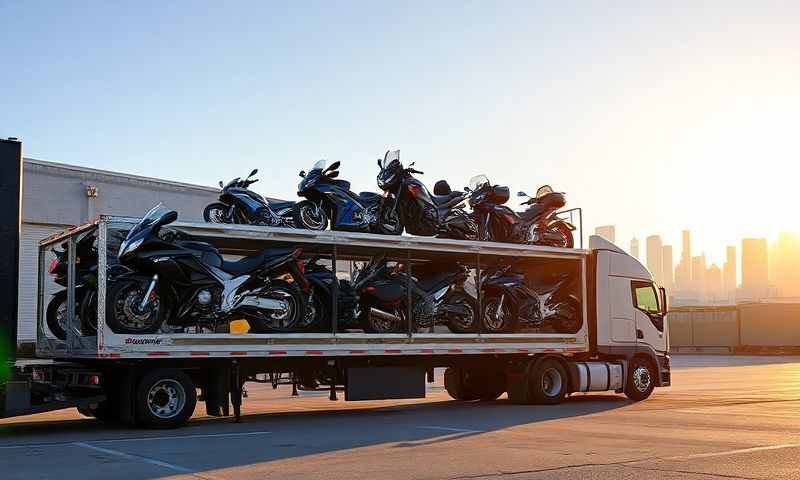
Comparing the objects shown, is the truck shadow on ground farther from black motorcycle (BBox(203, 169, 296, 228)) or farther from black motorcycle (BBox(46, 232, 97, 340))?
black motorcycle (BBox(203, 169, 296, 228))

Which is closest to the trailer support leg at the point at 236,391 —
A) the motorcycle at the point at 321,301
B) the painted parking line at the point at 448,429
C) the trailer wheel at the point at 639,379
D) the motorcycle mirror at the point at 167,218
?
the motorcycle at the point at 321,301

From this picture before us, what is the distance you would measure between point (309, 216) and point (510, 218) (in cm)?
454

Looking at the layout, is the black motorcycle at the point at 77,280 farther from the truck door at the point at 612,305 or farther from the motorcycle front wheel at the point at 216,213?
the truck door at the point at 612,305

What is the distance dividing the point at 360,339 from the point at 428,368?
1931mm

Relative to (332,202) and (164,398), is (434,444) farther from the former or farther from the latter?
(332,202)

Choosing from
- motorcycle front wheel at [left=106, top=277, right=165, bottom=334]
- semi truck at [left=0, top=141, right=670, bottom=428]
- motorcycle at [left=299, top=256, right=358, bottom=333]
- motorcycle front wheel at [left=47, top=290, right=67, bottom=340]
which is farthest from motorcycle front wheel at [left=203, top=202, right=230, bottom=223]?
motorcycle front wheel at [left=47, top=290, right=67, bottom=340]

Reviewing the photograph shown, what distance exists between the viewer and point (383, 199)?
16438 millimetres

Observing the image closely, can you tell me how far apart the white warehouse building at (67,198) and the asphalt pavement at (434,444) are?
54.8 ft

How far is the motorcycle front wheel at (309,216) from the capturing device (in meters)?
15.3

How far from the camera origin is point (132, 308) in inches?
517

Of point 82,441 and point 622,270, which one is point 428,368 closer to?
point 622,270

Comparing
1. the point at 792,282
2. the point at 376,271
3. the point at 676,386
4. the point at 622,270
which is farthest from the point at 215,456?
the point at 792,282

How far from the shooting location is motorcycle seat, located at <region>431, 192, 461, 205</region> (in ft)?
56.6

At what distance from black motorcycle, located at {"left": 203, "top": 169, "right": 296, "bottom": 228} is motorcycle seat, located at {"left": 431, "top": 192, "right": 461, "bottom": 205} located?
306 centimetres
